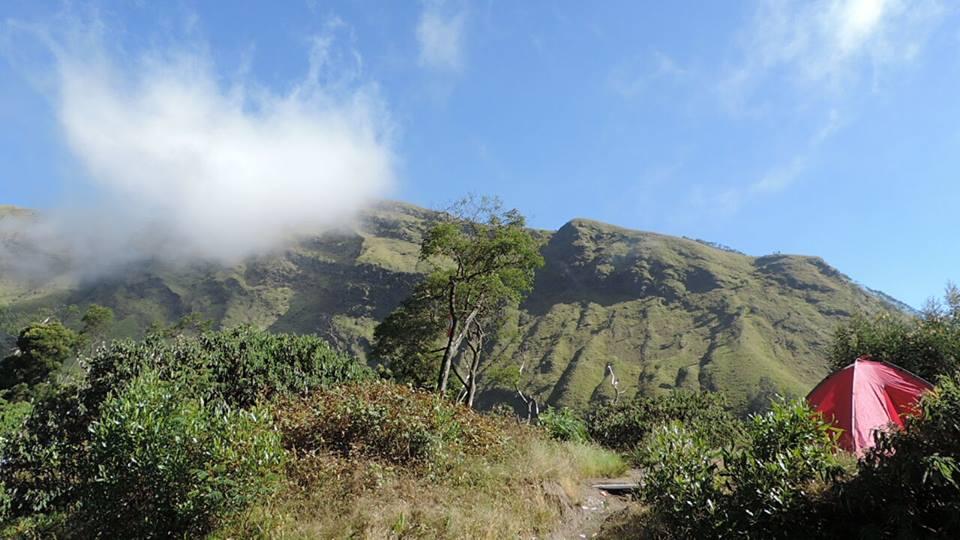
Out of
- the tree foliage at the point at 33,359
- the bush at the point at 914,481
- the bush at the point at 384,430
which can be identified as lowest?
the tree foliage at the point at 33,359

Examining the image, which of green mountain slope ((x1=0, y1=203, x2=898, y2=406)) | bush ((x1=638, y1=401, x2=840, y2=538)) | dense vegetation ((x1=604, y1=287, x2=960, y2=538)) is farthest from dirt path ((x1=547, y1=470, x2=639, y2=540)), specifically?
green mountain slope ((x1=0, y1=203, x2=898, y2=406))

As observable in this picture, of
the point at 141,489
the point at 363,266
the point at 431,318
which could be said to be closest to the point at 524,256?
the point at 431,318

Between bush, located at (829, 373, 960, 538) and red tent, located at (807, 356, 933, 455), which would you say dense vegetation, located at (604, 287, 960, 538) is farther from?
red tent, located at (807, 356, 933, 455)

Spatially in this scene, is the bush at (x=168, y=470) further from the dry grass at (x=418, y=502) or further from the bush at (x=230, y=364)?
the bush at (x=230, y=364)

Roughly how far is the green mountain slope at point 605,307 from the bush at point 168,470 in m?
88.2

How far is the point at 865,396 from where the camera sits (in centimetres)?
1105

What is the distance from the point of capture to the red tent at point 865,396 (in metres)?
10.6

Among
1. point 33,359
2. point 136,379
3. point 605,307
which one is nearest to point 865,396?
point 136,379

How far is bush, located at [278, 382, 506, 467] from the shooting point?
8484 millimetres

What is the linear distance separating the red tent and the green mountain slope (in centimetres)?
8696

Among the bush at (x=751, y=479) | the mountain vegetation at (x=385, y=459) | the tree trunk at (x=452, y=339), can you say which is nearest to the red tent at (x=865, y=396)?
the mountain vegetation at (x=385, y=459)

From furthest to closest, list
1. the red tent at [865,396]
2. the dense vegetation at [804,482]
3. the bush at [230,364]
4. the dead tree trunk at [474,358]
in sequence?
the dead tree trunk at [474,358] → the bush at [230,364] → the red tent at [865,396] → the dense vegetation at [804,482]

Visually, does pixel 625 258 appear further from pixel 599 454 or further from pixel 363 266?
pixel 599 454

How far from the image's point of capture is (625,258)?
16888cm
